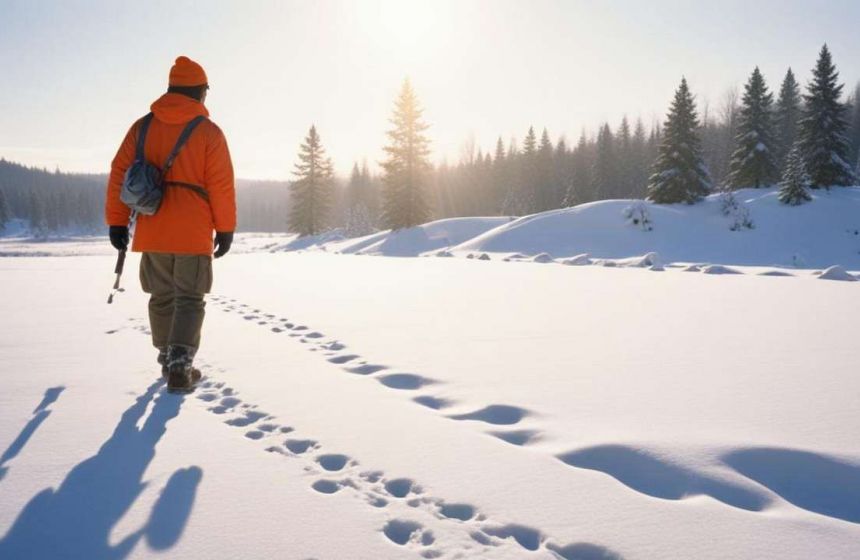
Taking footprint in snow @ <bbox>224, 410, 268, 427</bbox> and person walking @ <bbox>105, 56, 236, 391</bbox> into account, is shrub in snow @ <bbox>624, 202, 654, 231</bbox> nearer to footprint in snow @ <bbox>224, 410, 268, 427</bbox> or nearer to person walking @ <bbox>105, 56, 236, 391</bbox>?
person walking @ <bbox>105, 56, 236, 391</bbox>

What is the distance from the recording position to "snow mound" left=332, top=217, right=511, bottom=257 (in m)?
26.3

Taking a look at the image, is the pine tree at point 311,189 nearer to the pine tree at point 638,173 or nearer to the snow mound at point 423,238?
the snow mound at point 423,238

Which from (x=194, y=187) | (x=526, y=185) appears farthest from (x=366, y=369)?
(x=526, y=185)

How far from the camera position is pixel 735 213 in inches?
855

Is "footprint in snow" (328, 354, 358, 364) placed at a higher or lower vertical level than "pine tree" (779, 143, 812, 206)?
lower

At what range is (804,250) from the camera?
63.3 feet

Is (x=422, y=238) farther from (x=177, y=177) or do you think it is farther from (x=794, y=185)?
(x=177, y=177)

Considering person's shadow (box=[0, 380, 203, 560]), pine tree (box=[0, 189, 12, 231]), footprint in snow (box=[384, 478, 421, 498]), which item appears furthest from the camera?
pine tree (box=[0, 189, 12, 231])

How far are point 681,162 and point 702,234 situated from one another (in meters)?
6.53

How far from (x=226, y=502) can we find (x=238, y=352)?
2313 mm

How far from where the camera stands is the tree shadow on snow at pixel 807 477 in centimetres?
174

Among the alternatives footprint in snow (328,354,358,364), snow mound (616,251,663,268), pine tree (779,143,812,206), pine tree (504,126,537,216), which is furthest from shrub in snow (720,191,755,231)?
pine tree (504,126,537,216)

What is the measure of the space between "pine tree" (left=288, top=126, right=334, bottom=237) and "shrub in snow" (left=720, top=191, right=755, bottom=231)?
97.6 ft

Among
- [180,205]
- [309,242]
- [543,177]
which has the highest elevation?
[543,177]
